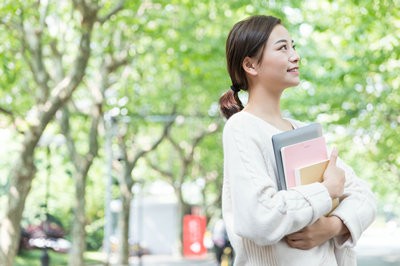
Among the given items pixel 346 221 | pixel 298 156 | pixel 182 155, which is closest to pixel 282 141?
pixel 298 156

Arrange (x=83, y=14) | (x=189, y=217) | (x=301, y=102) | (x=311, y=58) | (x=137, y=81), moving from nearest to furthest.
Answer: (x=83, y=14), (x=311, y=58), (x=301, y=102), (x=137, y=81), (x=189, y=217)

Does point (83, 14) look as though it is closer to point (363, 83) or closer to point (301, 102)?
point (363, 83)

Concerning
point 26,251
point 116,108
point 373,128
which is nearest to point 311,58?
point 373,128

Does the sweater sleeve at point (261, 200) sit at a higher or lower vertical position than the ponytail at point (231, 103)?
lower

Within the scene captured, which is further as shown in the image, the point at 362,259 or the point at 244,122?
the point at 362,259

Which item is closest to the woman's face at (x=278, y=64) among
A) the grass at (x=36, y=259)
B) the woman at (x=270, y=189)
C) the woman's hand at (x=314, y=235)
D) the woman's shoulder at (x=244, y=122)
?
the woman at (x=270, y=189)

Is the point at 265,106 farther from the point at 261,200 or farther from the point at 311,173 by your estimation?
the point at 261,200

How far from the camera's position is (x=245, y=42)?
2.18 meters

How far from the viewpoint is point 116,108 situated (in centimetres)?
2022

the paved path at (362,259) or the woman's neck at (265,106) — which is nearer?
the woman's neck at (265,106)

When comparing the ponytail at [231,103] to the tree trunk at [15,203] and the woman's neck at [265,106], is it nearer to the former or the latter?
the woman's neck at [265,106]

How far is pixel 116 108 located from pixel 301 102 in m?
5.07

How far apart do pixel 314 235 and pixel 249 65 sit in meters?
0.55

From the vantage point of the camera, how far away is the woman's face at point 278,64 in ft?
7.06
